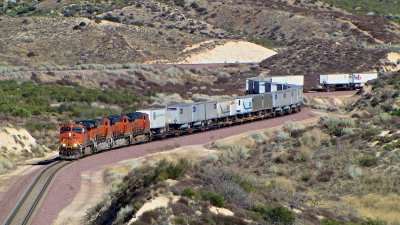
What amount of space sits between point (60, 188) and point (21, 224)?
26.2ft

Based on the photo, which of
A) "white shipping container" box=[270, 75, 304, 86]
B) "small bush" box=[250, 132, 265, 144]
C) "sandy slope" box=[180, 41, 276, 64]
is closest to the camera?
"small bush" box=[250, 132, 265, 144]

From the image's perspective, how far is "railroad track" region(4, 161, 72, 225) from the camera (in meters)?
31.0

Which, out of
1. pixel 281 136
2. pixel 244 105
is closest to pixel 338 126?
pixel 281 136

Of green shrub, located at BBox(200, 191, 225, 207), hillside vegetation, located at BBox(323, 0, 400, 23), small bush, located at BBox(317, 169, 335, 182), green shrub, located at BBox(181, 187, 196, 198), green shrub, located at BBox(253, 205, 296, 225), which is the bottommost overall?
small bush, located at BBox(317, 169, 335, 182)

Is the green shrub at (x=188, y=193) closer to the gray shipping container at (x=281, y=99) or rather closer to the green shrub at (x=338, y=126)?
the green shrub at (x=338, y=126)

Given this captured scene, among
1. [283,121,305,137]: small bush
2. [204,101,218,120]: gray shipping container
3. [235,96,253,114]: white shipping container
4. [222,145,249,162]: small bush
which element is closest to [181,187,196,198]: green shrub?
[222,145,249,162]: small bush

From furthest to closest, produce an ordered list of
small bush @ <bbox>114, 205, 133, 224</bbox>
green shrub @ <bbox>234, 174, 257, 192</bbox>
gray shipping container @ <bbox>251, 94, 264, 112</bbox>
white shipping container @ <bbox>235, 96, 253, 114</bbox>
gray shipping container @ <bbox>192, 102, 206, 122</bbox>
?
1. gray shipping container @ <bbox>251, 94, 264, 112</bbox>
2. white shipping container @ <bbox>235, 96, 253, 114</bbox>
3. gray shipping container @ <bbox>192, 102, 206, 122</bbox>
4. green shrub @ <bbox>234, 174, 257, 192</bbox>
5. small bush @ <bbox>114, 205, 133, 224</bbox>

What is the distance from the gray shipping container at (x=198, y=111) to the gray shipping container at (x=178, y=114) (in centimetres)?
79

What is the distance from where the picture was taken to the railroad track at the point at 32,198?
31.0 meters

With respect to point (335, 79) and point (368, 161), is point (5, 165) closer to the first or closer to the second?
point (368, 161)

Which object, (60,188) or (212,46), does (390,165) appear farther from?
(212,46)

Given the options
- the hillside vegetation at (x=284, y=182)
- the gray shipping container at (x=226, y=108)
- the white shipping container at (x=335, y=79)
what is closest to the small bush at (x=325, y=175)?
the hillside vegetation at (x=284, y=182)

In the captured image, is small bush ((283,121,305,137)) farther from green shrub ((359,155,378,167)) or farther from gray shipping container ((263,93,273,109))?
green shrub ((359,155,378,167))

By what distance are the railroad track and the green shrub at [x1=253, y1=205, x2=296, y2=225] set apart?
9.84 m
